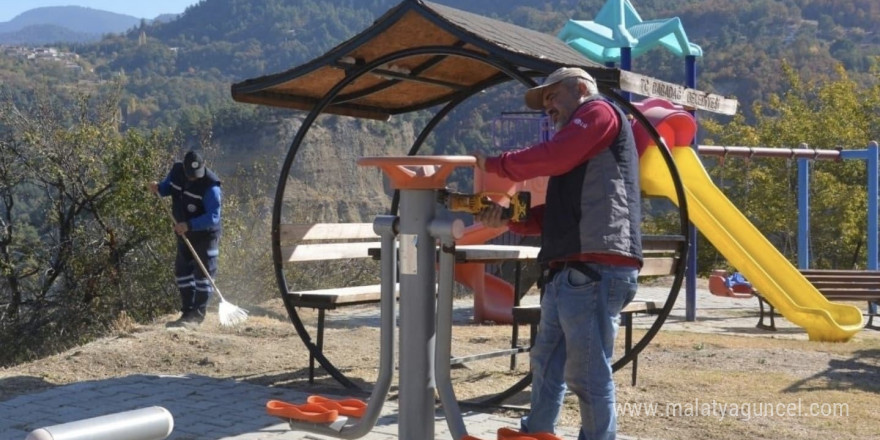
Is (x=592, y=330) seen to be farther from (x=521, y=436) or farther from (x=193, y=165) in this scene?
(x=193, y=165)

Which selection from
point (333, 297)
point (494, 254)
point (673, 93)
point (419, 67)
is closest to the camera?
point (494, 254)

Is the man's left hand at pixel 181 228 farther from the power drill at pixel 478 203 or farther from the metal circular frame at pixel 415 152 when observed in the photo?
the power drill at pixel 478 203

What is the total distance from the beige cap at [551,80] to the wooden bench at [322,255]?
273 centimetres

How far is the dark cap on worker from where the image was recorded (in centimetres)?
1020

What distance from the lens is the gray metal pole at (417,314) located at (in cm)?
458

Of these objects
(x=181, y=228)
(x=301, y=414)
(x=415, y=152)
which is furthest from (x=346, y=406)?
(x=181, y=228)

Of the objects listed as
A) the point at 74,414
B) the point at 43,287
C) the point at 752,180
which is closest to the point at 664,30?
the point at 43,287

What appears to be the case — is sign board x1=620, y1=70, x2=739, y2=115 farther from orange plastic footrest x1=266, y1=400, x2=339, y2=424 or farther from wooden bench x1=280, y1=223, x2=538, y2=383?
orange plastic footrest x1=266, y1=400, x2=339, y2=424

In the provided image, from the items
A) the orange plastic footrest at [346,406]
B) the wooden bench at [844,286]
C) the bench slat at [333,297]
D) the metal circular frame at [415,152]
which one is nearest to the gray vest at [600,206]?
the orange plastic footrest at [346,406]

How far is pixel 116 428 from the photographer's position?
225cm

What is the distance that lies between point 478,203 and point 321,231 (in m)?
3.82

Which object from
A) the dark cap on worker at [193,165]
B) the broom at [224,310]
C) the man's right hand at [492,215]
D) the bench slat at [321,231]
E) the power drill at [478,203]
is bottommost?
the broom at [224,310]

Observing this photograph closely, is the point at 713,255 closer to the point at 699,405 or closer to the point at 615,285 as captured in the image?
the point at 699,405

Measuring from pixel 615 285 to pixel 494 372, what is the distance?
11.2ft
